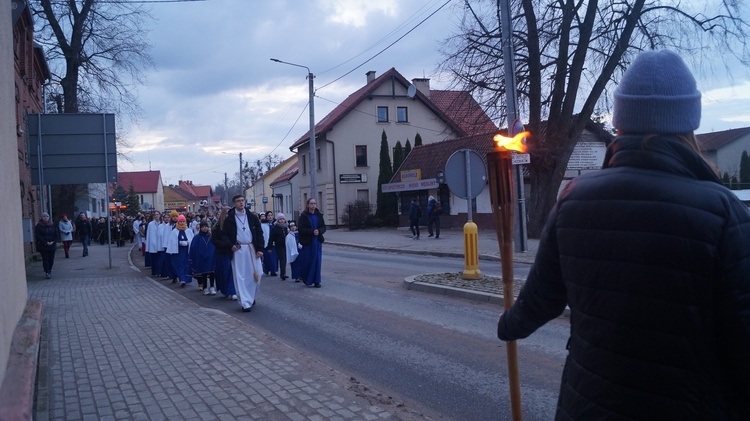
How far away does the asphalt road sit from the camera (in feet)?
18.6

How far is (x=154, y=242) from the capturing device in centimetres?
1791

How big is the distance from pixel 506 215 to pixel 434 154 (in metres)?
37.3

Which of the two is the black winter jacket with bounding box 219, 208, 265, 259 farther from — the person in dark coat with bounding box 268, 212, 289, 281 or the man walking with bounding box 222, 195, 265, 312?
the person in dark coat with bounding box 268, 212, 289, 281

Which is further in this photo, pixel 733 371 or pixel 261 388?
pixel 261 388

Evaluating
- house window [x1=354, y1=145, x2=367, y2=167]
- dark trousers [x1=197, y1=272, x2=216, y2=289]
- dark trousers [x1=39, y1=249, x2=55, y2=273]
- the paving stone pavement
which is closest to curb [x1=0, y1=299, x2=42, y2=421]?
the paving stone pavement

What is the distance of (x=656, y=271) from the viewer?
5.94 ft

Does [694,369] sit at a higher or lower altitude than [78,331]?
higher

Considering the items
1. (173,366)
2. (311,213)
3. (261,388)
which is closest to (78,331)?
(173,366)

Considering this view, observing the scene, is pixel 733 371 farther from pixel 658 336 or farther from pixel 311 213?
pixel 311 213

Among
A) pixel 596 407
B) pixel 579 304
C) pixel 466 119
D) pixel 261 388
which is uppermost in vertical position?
pixel 466 119

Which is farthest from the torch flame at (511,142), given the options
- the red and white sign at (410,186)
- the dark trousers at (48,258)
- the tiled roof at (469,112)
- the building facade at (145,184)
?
the building facade at (145,184)

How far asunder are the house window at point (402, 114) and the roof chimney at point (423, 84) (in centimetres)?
228

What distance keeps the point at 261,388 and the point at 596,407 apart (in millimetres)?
4340

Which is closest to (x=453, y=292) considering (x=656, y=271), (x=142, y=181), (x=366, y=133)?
(x=656, y=271)
